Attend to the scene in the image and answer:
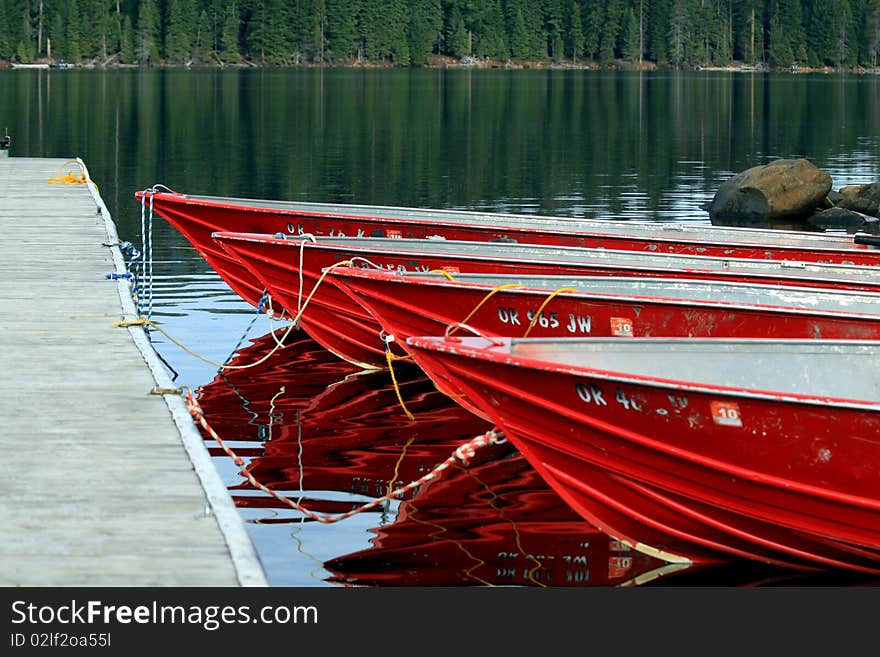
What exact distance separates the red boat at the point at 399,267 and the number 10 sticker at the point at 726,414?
592 cm

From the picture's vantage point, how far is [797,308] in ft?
45.5

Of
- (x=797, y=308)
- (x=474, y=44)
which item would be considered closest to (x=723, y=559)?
(x=797, y=308)

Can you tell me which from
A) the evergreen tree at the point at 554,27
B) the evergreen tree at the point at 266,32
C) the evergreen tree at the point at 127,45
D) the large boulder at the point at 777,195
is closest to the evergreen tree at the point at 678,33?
the evergreen tree at the point at 554,27

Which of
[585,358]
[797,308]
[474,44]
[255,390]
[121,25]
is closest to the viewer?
[585,358]

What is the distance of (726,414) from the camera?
10117mm

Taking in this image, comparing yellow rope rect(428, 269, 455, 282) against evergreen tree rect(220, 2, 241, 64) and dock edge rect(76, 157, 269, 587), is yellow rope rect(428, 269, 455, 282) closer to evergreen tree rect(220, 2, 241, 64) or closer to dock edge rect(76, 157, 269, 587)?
dock edge rect(76, 157, 269, 587)

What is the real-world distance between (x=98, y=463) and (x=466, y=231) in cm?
959

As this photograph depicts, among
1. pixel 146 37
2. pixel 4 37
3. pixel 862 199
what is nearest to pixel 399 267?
pixel 862 199

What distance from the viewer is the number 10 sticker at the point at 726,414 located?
33.1 ft

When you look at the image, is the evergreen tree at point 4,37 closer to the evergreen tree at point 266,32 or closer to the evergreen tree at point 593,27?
the evergreen tree at point 266,32

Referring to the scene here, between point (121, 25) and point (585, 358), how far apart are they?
15422 cm

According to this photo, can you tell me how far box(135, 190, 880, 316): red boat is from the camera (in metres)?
19.1

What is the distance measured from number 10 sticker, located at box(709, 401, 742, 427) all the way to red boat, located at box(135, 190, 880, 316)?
8.80 m
